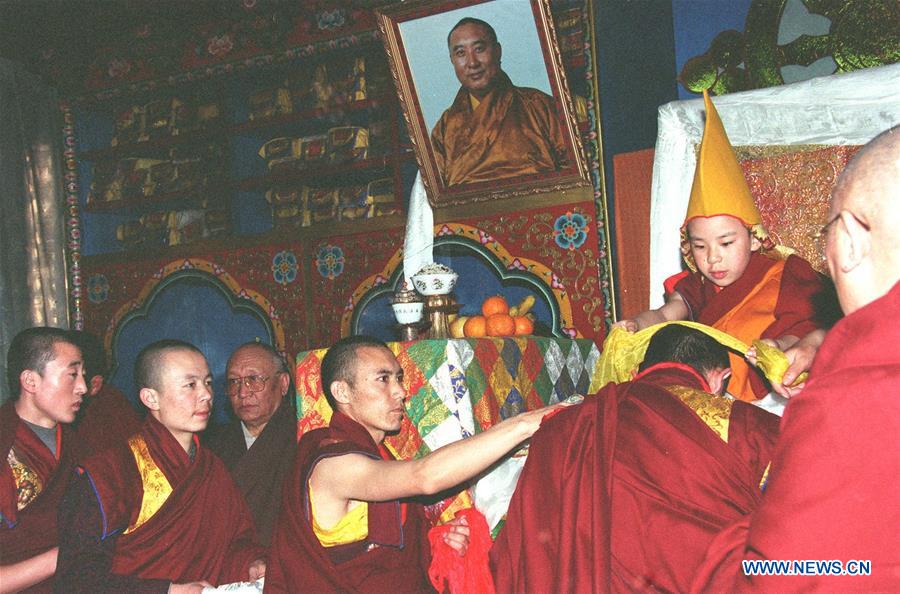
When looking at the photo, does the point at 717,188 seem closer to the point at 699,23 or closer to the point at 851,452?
the point at 851,452

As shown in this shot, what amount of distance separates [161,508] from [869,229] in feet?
6.99

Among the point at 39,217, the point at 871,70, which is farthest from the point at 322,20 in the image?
the point at 871,70

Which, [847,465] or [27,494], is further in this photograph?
[27,494]

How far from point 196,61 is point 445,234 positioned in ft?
5.85

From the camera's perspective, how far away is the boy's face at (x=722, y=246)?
2.80 meters

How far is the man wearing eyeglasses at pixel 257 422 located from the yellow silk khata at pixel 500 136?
1.25 m

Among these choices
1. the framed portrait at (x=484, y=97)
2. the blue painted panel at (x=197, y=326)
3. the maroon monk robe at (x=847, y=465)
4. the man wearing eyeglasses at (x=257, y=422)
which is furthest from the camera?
the blue painted panel at (x=197, y=326)

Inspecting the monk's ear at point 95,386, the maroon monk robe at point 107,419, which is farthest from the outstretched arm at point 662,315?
the monk's ear at point 95,386

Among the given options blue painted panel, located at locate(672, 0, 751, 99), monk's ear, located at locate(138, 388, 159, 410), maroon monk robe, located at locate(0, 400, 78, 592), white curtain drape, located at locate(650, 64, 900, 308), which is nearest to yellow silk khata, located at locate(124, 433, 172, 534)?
monk's ear, located at locate(138, 388, 159, 410)

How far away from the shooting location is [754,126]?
139 inches

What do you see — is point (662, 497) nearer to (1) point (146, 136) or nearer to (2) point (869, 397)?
(2) point (869, 397)

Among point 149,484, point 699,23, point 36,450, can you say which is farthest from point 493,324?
point 699,23

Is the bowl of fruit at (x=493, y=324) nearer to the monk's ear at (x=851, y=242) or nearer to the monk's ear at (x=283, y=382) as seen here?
the monk's ear at (x=283, y=382)

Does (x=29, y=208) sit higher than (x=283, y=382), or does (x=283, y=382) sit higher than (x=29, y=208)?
(x=29, y=208)
